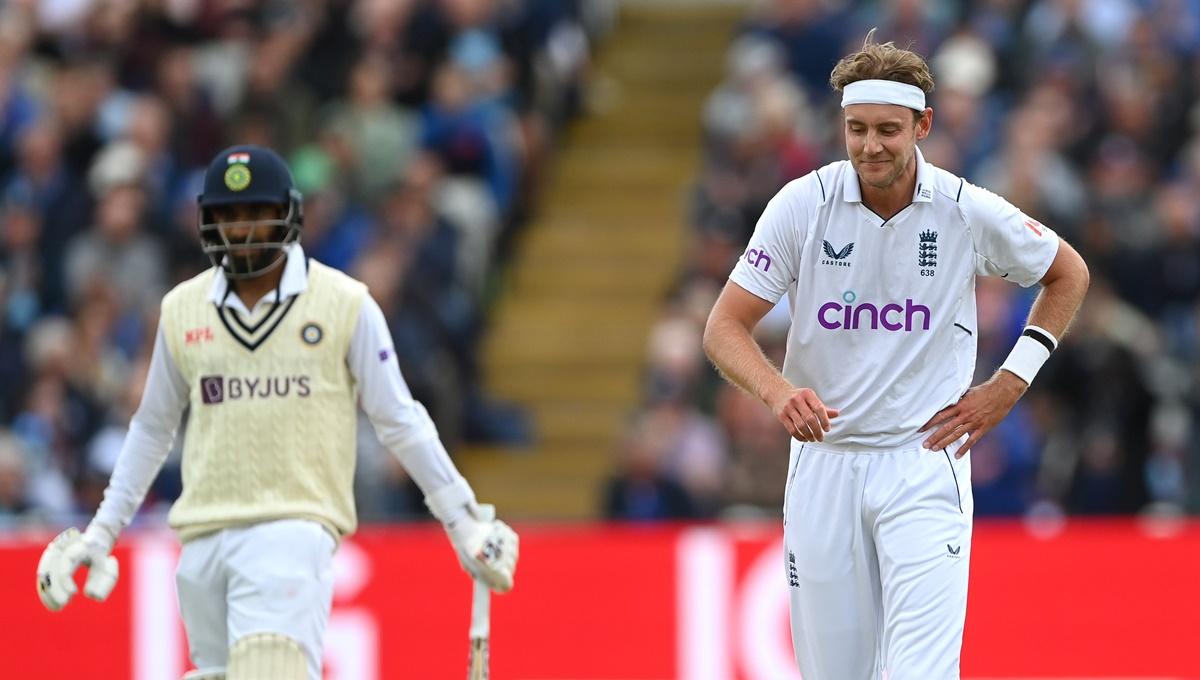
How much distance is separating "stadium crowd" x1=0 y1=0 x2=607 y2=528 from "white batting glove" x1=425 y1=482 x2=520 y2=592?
622 centimetres

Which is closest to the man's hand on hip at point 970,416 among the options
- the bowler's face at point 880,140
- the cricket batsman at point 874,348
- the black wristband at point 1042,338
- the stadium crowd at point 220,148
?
the cricket batsman at point 874,348

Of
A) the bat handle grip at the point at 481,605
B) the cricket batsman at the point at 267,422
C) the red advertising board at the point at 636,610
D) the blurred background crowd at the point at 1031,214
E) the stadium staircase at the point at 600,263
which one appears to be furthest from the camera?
the stadium staircase at the point at 600,263

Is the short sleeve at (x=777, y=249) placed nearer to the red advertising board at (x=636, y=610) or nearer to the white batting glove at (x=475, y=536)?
the white batting glove at (x=475, y=536)

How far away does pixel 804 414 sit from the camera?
741cm

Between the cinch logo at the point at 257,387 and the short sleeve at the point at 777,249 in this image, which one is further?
the cinch logo at the point at 257,387

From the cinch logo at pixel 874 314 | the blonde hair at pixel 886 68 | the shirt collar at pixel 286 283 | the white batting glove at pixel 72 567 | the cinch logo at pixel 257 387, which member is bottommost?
the white batting glove at pixel 72 567

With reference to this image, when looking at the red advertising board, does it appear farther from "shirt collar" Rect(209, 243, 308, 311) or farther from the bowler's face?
the bowler's face

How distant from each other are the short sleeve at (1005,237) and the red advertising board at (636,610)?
5.04 m

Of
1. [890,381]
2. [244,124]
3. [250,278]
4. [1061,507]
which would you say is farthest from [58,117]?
[890,381]

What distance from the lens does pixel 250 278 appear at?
812 centimetres

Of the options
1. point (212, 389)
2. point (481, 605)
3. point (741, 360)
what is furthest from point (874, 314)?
point (212, 389)

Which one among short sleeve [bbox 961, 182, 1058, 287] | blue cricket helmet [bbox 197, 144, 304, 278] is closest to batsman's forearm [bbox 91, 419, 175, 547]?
blue cricket helmet [bbox 197, 144, 304, 278]

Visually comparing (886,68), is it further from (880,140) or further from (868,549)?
(868,549)

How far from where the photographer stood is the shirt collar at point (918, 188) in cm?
784
